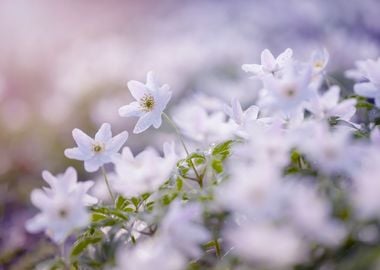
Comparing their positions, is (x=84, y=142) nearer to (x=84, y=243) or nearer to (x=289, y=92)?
(x=84, y=243)

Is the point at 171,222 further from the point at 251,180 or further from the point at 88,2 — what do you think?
the point at 88,2

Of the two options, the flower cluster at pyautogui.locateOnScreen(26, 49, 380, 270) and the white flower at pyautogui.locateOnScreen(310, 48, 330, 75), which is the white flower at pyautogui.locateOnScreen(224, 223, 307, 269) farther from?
the white flower at pyautogui.locateOnScreen(310, 48, 330, 75)

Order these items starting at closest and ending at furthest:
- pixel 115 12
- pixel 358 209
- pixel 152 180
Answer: pixel 358 209, pixel 152 180, pixel 115 12

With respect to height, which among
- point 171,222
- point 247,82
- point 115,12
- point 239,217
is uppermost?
point 171,222

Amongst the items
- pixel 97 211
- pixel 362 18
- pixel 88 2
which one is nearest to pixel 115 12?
pixel 88 2

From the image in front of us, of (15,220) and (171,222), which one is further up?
(171,222)

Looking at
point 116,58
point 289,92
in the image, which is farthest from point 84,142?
point 116,58
